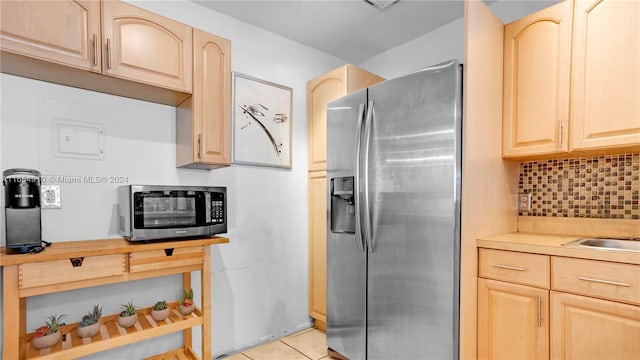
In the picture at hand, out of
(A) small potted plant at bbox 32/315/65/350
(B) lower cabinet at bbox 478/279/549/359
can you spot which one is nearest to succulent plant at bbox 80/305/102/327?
(A) small potted plant at bbox 32/315/65/350

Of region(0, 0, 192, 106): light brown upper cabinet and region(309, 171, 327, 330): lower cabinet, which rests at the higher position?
region(0, 0, 192, 106): light brown upper cabinet

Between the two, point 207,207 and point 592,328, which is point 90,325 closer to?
point 207,207

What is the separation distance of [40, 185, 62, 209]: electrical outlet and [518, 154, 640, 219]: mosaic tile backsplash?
270cm

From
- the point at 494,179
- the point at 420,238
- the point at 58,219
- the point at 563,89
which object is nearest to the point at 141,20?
the point at 58,219

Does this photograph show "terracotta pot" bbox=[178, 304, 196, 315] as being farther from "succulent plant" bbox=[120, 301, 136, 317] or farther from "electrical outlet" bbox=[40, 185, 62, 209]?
"electrical outlet" bbox=[40, 185, 62, 209]

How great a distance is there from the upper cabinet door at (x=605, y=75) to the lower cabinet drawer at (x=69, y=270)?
2359mm

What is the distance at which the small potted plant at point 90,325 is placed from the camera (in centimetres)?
161

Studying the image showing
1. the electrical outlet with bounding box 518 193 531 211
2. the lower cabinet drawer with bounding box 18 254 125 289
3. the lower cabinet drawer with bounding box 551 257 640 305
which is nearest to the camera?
the lower cabinet drawer with bounding box 551 257 640 305

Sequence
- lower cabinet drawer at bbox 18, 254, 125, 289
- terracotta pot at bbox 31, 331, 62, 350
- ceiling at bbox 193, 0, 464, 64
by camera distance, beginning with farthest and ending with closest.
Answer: ceiling at bbox 193, 0, 464, 64 → terracotta pot at bbox 31, 331, 62, 350 → lower cabinet drawer at bbox 18, 254, 125, 289

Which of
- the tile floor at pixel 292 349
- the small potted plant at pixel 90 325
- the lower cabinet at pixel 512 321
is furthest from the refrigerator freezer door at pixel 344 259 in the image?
the small potted plant at pixel 90 325

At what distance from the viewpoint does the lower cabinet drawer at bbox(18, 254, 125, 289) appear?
1.37 meters

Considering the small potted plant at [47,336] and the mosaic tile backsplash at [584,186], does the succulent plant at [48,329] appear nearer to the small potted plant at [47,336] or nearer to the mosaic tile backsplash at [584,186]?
the small potted plant at [47,336]

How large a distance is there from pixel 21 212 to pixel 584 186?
111 inches

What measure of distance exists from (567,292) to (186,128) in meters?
2.12
